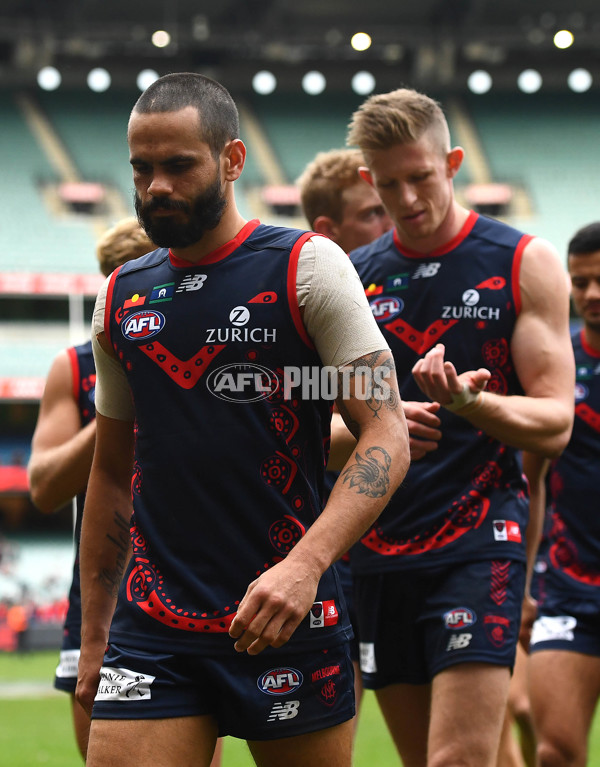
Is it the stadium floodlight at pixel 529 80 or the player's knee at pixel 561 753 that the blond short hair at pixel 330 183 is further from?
the stadium floodlight at pixel 529 80

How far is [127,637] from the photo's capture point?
2846 millimetres

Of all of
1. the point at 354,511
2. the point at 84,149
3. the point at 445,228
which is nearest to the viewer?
the point at 354,511

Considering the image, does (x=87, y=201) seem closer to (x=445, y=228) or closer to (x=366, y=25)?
(x=366, y=25)

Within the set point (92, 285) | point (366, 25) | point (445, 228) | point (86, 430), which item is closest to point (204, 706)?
point (86, 430)

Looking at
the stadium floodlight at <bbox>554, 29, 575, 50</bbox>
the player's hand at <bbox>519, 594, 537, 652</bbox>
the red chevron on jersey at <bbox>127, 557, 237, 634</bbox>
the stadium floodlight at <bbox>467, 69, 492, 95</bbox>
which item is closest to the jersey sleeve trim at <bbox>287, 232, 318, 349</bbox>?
the red chevron on jersey at <bbox>127, 557, 237, 634</bbox>

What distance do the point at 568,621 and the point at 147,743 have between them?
9.87 feet

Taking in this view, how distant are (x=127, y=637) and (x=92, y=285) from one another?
23.1 meters

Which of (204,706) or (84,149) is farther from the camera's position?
(84,149)

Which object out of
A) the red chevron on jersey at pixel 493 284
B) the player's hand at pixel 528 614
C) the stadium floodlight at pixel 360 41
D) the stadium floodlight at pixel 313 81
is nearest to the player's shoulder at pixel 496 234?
the red chevron on jersey at pixel 493 284

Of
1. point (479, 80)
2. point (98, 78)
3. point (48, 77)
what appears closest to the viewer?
point (48, 77)

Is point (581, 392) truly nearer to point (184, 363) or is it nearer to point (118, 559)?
point (118, 559)

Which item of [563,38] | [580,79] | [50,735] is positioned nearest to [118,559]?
[50,735]

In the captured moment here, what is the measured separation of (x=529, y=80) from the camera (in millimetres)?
26344

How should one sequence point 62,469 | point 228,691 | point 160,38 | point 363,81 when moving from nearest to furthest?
1. point 228,691
2. point 62,469
3. point 160,38
4. point 363,81
